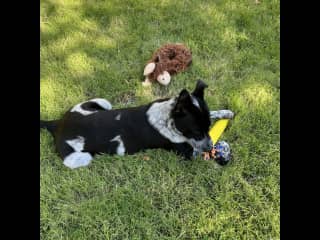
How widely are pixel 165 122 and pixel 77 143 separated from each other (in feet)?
2.91

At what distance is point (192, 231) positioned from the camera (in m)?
3.11

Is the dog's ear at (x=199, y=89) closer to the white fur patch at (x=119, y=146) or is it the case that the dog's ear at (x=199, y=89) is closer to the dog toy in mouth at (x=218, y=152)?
the dog toy in mouth at (x=218, y=152)

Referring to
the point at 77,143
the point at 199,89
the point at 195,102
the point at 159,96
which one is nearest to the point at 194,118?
the point at 195,102

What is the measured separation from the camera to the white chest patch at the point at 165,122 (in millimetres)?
3543

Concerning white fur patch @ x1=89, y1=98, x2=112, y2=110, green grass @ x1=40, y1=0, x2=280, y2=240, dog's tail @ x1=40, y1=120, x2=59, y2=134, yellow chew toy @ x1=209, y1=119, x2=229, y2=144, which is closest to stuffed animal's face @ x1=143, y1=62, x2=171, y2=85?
green grass @ x1=40, y1=0, x2=280, y2=240

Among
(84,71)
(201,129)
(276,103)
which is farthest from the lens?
(84,71)

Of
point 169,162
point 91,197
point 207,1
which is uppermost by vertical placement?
point 207,1

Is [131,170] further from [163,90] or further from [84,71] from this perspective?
[84,71]

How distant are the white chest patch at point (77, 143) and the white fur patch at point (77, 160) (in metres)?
0.05

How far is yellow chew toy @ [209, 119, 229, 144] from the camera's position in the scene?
3.75 m

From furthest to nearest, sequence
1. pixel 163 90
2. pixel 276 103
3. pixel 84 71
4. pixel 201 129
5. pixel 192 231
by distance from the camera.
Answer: pixel 84 71 → pixel 163 90 → pixel 276 103 → pixel 201 129 → pixel 192 231

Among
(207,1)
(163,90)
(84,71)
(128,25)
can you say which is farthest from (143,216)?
(207,1)

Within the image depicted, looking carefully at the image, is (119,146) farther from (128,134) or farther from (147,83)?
(147,83)

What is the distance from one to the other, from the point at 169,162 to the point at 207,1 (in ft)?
9.67
